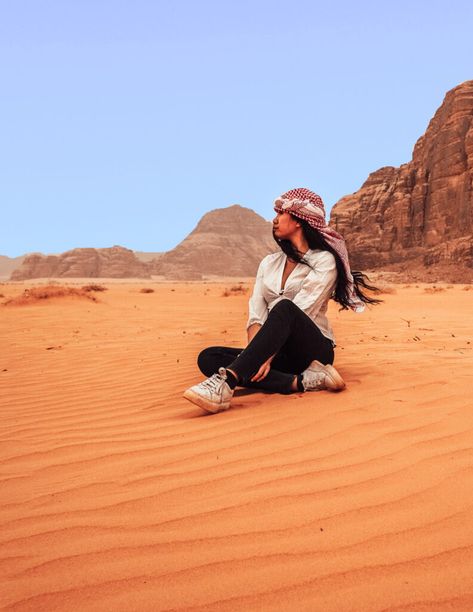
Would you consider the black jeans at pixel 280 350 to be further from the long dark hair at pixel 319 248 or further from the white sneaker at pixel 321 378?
the long dark hair at pixel 319 248

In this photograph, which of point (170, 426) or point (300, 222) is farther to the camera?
point (300, 222)

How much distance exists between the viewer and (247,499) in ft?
6.94

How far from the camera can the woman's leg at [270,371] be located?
3.62 meters

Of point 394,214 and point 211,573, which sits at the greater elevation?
point 394,214

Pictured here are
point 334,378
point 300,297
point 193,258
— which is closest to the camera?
point 334,378

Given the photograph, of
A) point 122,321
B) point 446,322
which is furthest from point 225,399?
point 122,321

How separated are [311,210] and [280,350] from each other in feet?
3.10

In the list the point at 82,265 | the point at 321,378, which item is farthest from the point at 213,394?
the point at 82,265

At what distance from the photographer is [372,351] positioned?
18.1ft

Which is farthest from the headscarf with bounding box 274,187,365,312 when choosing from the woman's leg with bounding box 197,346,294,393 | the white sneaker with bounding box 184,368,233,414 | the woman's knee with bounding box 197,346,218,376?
the white sneaker with bounding box 184,368,233,414

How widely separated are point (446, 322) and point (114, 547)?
782 cm

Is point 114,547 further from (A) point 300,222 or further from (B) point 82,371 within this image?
(B) point 82,371

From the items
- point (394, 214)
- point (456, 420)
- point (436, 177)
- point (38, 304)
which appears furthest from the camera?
point (394, 214)

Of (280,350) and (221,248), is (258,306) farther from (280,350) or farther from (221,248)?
(221,248)
